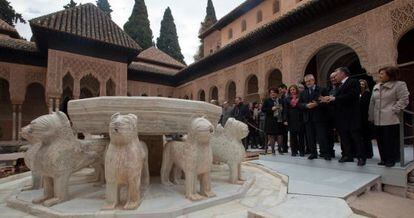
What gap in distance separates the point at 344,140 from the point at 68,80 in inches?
736

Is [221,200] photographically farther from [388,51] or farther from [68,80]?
[68,80]

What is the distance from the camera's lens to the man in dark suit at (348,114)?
489 cm

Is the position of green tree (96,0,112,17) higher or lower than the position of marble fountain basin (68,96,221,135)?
higher

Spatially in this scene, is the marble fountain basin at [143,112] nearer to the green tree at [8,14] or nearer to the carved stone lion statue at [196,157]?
the carved stone lion statue at [196,157]

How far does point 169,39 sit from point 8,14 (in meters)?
17.5

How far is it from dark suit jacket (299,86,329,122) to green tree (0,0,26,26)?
3090 centimetres

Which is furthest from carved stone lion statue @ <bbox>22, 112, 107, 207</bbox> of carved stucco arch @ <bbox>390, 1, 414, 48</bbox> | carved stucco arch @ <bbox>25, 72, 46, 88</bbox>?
carved stucco arch @ <bbox>25, 72, 46, 88</bbox>

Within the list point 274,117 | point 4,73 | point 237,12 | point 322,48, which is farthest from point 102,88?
point 274,117

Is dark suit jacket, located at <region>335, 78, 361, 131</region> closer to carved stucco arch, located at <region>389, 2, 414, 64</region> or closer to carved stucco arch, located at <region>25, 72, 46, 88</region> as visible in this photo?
carved stucco arch, located at <region>389, 2, 414, 64</region>

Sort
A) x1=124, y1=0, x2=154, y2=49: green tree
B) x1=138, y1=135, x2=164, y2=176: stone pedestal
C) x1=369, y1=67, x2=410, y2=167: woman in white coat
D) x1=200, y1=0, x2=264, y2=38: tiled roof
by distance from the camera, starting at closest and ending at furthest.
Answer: x1=369, y1=67, x2=410, y2=167: woman in white coat < x1=138, y1=135, x2=164, y2=176: stone pedestal < x1=200, y1=0, x2=264, y2=38: tiled roof < x1=124, y1=0, x2=154, y2=49: green tree

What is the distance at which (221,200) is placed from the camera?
326 centimetres

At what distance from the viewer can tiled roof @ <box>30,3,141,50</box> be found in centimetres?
1543

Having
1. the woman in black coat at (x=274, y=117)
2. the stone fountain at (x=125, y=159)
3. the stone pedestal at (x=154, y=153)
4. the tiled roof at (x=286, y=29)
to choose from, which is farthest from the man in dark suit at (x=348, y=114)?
the tiled roof at (x=286, y=29)

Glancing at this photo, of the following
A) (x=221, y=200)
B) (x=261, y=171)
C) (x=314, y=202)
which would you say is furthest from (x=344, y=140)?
(x=221, y=200)
